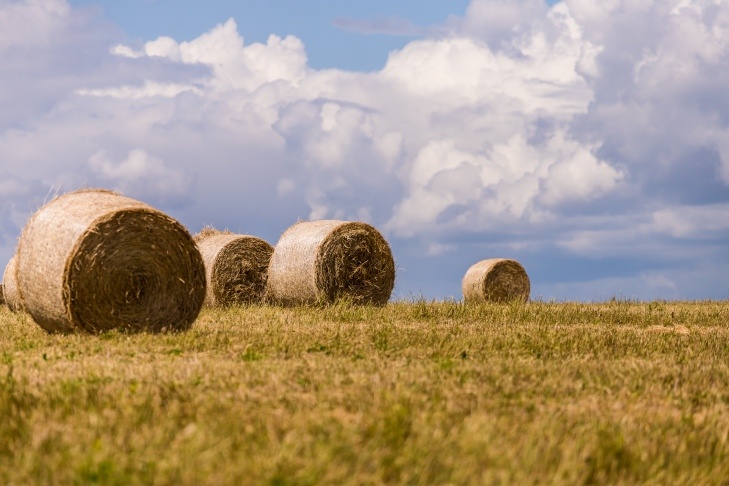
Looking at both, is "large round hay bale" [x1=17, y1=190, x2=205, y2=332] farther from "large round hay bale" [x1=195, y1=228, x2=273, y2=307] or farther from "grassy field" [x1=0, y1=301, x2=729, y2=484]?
"large round hay bale" [x1=195, y1=228, x2=273, y2=307]

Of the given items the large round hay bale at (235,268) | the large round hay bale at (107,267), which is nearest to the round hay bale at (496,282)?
the large round hay bale at (235,268)

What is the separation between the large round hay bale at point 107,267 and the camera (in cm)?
1336

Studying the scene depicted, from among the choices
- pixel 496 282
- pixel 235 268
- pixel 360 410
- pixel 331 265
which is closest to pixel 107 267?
pixel 331 265

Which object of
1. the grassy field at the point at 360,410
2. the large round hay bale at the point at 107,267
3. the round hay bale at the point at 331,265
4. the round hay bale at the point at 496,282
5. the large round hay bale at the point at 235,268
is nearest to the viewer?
the grassy field at the point at 360,410

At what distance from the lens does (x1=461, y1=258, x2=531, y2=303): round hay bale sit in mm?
28284

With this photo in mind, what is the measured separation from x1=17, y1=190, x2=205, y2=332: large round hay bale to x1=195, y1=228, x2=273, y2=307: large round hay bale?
7.13 meters

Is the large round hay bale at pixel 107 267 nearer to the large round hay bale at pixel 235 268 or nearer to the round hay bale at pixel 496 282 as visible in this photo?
the large round hay bale at pixel 235 268

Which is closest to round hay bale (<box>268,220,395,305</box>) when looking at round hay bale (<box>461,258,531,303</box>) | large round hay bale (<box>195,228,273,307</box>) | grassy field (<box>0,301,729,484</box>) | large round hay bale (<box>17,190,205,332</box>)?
large round hay bale (<box>195,228,273,307</box>)

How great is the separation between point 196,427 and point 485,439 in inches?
69.6

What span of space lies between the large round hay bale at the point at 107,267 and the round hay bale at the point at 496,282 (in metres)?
14.7

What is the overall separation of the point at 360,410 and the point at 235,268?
1602 centimetres

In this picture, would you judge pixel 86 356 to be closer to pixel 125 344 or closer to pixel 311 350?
pixel 125 344

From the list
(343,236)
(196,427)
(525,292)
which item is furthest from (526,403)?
(525,292)

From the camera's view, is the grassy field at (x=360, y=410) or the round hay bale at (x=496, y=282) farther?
the round hay bale at (x=496, y=282)
